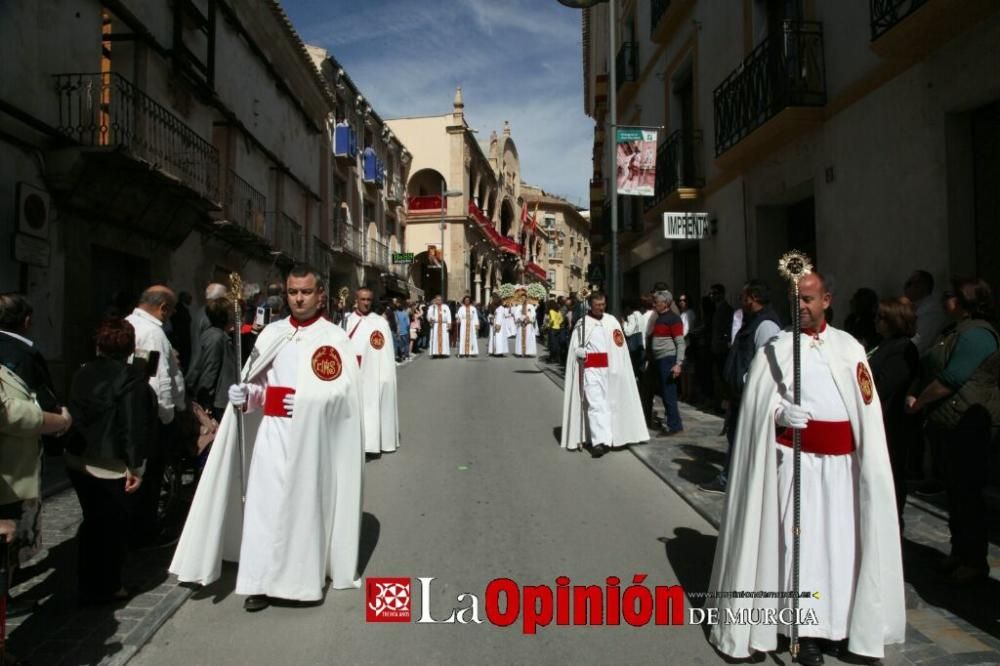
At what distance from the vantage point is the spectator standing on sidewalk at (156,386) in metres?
5.04

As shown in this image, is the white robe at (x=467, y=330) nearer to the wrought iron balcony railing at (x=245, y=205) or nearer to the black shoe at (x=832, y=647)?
the wrought iron balcony railing at (x=245, y=205)

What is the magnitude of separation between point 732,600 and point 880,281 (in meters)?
6.03

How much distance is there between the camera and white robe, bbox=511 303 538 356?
78.4 feet

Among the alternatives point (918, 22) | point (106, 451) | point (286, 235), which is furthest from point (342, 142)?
point (106, 451)

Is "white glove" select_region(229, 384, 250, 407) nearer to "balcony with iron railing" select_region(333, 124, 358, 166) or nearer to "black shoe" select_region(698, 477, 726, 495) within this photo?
"black shoe" select_region(698, 477, 726, 495)

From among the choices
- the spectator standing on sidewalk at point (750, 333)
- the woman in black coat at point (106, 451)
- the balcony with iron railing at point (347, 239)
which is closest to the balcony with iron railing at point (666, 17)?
the spectator standing on sidewalk at point (750, 333)

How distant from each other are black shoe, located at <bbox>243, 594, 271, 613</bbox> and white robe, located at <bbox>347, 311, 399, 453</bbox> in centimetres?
421

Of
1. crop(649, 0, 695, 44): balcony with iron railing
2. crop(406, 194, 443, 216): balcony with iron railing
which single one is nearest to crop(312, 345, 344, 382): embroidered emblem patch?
crop(649, 0, 695, 44): balcony with iron railing

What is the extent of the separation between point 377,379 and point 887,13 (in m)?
6.59

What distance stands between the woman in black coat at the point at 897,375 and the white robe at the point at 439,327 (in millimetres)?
18333

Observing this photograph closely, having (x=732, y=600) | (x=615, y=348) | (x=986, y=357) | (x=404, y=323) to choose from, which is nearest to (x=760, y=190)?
(x=615, y=348)

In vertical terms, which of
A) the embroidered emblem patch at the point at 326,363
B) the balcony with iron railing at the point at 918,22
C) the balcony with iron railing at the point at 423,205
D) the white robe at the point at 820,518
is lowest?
the white robe at the point at 820,518

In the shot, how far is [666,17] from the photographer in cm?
1566

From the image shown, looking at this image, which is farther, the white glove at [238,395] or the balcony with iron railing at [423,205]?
the balcony with iron railing at [423,205]
